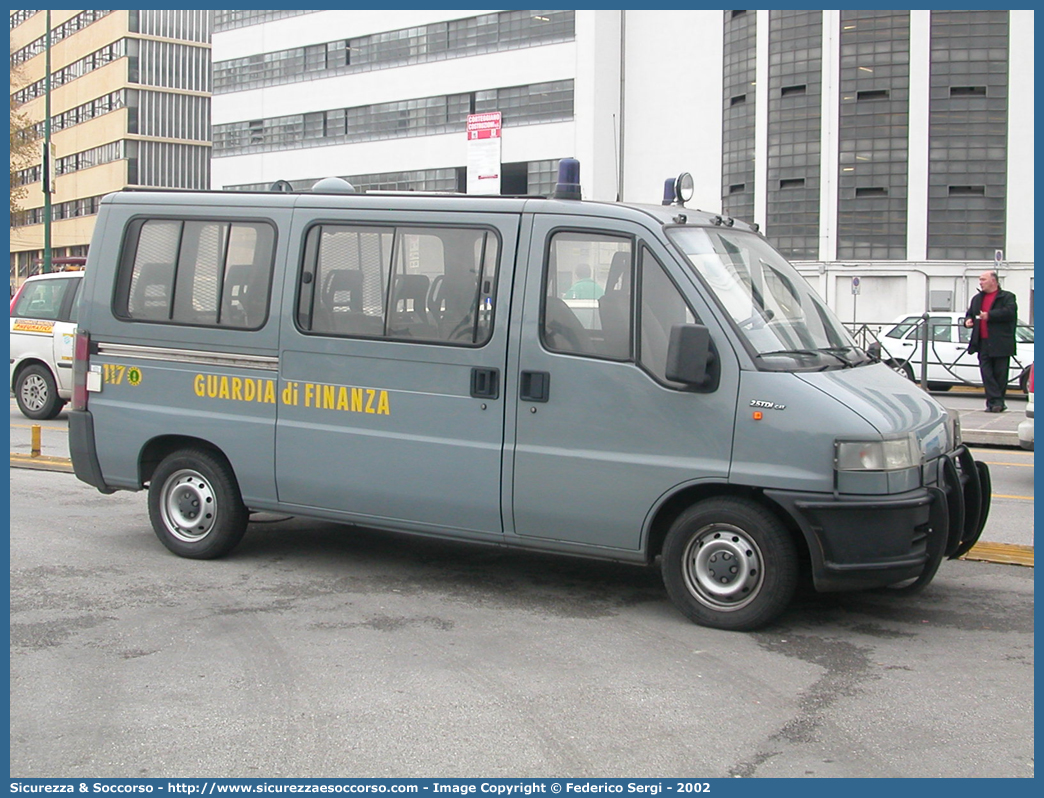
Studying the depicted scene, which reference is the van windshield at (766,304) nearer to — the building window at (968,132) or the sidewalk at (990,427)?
the sidewalk at (990,427)

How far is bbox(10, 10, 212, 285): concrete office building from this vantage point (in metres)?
72.1

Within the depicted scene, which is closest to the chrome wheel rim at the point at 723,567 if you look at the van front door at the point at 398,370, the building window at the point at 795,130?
the van front door at the point at 398,370

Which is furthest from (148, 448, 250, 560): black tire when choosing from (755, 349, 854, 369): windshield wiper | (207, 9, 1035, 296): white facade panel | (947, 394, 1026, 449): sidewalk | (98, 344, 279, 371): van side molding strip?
(207, 9, 1035, 296): white facade panel

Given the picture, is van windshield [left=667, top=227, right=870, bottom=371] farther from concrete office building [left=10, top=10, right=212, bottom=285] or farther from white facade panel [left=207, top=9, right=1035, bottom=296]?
concrete office building [left=10, top=10, right=212, bottom=285]

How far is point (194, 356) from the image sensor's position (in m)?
7.48

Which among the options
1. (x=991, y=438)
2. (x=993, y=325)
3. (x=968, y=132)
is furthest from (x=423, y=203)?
(x=968, y=132)

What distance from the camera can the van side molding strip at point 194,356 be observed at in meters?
7.27

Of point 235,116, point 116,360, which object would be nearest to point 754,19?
point 235,116

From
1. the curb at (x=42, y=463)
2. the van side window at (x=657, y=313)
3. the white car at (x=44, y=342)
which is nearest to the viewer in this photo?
the van side window at (x=657, y=313)

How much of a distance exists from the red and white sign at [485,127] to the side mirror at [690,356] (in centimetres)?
952

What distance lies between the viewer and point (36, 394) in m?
15.6

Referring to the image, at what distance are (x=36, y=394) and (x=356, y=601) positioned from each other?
34.4 feet

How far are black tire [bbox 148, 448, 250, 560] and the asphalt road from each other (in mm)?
145

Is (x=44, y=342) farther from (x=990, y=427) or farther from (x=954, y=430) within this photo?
(x=954, y=430)
